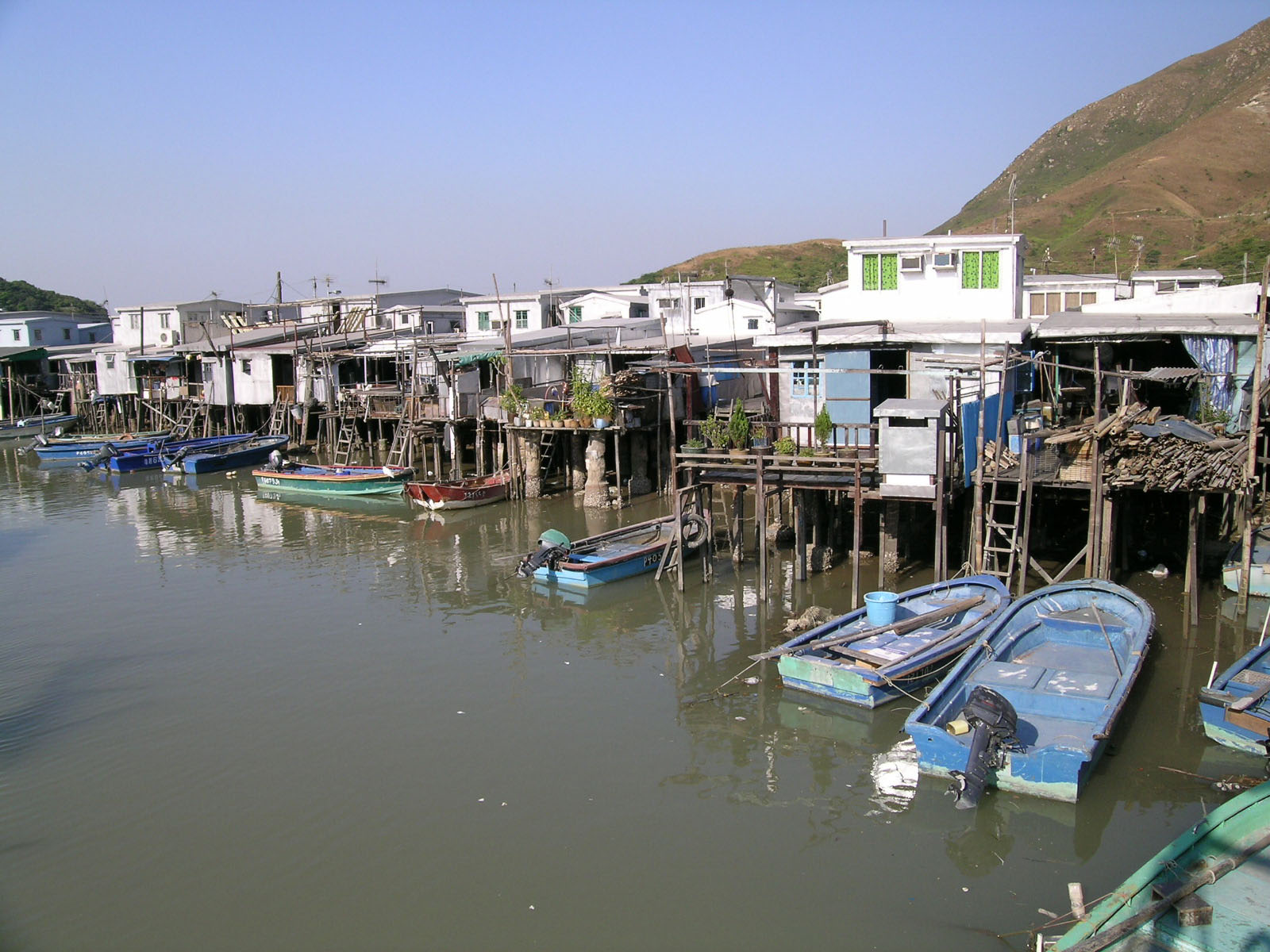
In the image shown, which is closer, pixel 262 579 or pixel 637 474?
pixel 262 579

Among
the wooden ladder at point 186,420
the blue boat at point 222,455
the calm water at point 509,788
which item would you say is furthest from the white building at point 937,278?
the wooden ladder at point 186,420

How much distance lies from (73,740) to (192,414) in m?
34.4

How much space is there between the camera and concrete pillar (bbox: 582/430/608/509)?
2633cm

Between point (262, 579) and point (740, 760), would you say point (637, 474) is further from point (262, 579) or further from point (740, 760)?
point (740, 760)

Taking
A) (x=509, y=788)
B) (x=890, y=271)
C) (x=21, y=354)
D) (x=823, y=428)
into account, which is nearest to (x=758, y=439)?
(x=823, y=428)

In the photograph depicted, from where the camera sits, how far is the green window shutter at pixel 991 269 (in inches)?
891

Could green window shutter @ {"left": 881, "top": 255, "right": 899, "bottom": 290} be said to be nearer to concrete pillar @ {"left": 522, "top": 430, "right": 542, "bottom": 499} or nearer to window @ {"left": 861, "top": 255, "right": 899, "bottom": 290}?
window @ {"left": 861, "top": 255, "right": 899, "bottom": 290}

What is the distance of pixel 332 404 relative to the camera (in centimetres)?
3997

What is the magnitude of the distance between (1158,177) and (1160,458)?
62.6 m

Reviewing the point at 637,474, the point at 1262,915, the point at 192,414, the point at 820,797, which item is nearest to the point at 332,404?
the point at 192,414

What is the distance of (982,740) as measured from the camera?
10.2 m

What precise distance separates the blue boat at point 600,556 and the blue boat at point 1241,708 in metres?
9.98

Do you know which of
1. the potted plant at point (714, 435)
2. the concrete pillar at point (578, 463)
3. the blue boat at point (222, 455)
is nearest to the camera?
the potted plant at point (714, 435)

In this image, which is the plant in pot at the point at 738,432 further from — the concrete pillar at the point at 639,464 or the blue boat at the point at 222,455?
the blue boat at the point at 222,455
